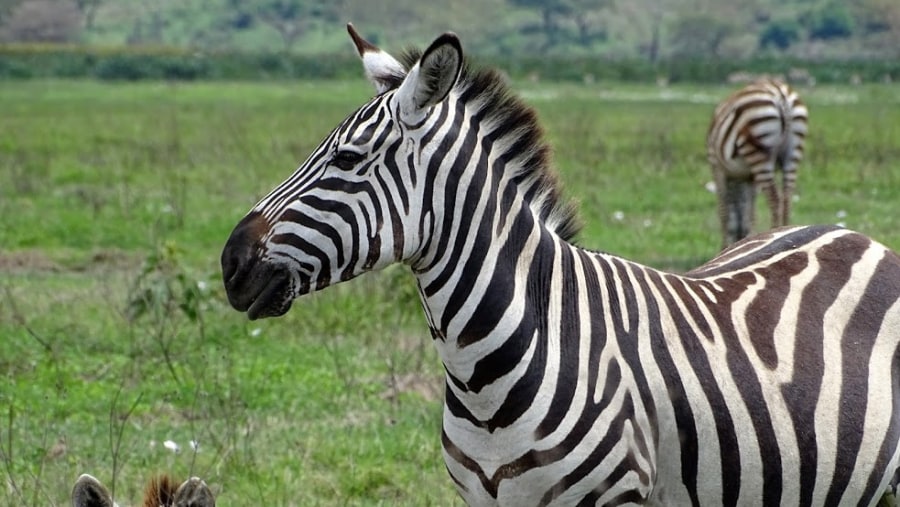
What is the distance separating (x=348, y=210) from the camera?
3.53 m

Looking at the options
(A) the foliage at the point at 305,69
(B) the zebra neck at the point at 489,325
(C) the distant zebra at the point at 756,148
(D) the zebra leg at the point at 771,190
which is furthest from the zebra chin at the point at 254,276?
(A) the foliage at the point at 305,69

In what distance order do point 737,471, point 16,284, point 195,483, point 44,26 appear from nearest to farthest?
point 195,483, point 737,471, point 16,284, point 44,26

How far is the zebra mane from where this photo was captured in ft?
12.3

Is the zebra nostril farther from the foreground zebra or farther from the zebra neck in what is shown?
the zebra neck

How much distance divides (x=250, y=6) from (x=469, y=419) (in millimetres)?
94368

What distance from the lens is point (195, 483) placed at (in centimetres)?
350

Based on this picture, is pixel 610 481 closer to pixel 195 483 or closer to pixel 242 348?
pixel 195 483

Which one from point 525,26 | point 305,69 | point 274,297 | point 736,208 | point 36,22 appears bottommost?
point 525,26

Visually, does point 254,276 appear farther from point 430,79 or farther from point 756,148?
point 756,148

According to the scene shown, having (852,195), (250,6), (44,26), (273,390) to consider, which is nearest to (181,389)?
(273,390)

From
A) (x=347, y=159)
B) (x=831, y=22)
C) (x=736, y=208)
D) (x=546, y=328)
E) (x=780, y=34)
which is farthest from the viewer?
(x=780, y=34)

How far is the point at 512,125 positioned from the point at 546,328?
59 centimetres

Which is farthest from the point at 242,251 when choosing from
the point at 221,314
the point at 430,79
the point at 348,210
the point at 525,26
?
the point at 525,26

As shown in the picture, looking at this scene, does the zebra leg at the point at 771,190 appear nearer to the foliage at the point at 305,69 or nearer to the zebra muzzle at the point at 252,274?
the zebra muzzle at the point at 252,274
